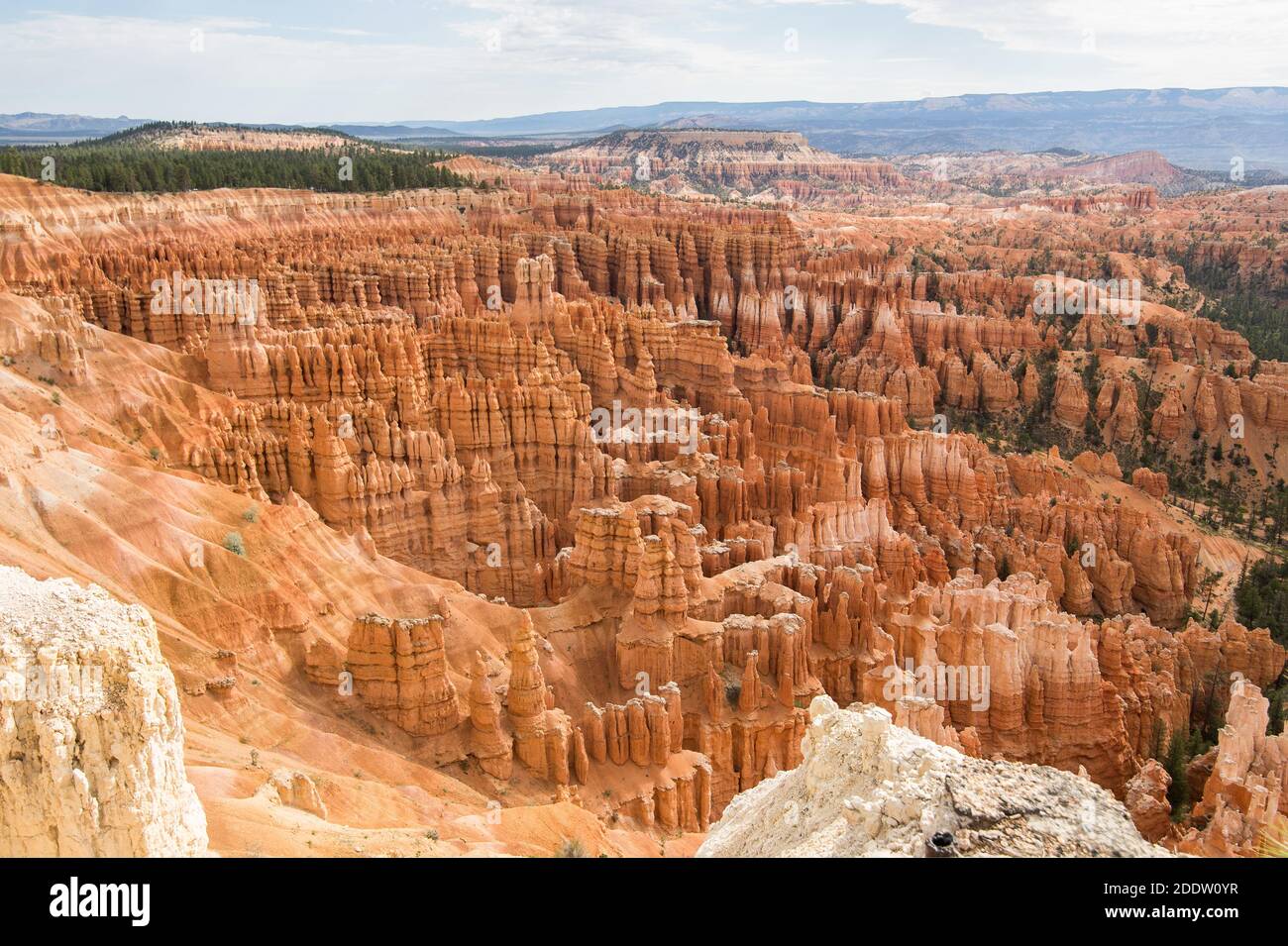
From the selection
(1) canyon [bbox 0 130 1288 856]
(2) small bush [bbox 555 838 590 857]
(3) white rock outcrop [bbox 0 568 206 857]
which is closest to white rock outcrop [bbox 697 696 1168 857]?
(1) canyon [bbox 0 130 1288 856]

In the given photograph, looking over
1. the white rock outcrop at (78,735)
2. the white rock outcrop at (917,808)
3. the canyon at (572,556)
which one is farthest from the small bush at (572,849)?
the white rock outcrop at (78,735)

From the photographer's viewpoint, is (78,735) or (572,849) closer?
(78,735)

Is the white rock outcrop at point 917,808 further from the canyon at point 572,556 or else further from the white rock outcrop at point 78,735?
the white rock outcrop at point 78,735

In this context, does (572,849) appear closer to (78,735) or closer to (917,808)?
(917,808)

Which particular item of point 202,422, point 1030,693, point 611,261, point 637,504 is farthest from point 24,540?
point 611,261

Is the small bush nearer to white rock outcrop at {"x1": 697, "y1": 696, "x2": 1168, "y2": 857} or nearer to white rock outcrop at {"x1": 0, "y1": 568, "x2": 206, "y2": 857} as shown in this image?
white rock outcrop at {"x1": 697, "y1": 696, "x2": 1168, "y2": 857}

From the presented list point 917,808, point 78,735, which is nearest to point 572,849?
point 917,808

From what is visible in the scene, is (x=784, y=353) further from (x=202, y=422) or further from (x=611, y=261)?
(x=202, y=422)
